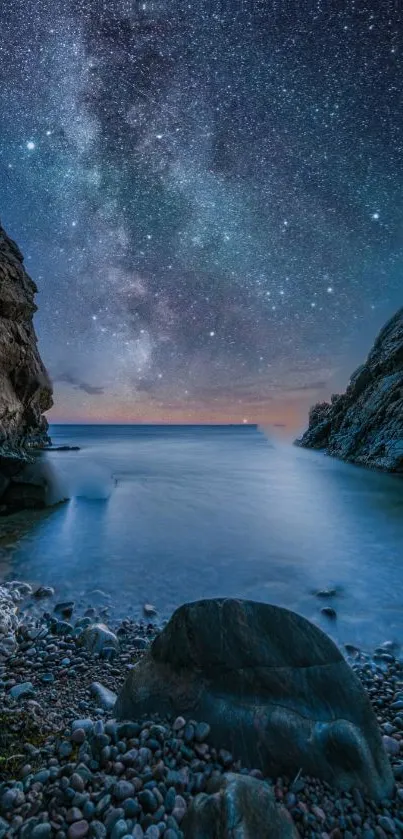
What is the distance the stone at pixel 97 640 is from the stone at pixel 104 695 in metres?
0.71

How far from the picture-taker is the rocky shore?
155 centimetres

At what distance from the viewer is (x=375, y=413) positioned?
2309 centimetres

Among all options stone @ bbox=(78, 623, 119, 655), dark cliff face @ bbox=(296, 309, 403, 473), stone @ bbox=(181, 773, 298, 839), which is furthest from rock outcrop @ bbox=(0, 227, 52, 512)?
dark cliff face @ bbox=(296, 309, 403, 473)

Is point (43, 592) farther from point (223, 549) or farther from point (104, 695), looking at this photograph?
point (223, 549)

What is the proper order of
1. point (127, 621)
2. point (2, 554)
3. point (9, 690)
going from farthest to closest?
1. point (2, 554)
2. point (127, 621)
3. point (9, 690)

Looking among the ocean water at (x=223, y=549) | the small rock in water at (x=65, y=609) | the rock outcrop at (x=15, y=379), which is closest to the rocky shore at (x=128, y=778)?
the small rock in water at (x=65, y=609)

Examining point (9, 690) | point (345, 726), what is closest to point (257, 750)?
point (345, 726)

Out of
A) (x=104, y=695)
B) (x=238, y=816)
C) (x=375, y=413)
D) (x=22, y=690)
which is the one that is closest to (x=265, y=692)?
(x=238, y=816)

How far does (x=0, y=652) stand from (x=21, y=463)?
7742mm

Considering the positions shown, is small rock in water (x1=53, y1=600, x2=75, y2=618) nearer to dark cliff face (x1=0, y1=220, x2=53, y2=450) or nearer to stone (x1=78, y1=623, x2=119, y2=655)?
stone (x1=78, y1=623, x2=119, y2=655)

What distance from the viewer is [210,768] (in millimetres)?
1891

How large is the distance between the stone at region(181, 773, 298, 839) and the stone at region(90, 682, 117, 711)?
4.06ft

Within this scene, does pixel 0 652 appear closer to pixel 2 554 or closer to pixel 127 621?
pixel 127 621

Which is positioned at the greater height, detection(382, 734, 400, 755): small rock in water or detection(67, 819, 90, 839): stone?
detection(67, 819, 90, 839): stone
